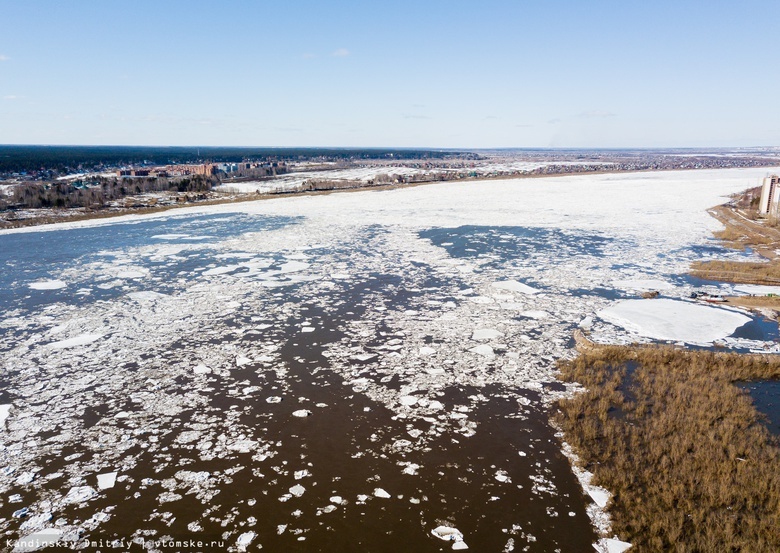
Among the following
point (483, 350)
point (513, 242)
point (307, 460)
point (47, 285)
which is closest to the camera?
point (307, 460)

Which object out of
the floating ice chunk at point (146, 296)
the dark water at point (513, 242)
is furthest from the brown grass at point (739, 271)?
the floating ice chunk at point (146, 296)

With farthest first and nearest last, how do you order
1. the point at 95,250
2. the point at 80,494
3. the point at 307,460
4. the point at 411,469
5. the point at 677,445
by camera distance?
1. the point at 95,250
2. the point at 677,445
3. the point at 307,460
4. the point at 411,469
5. the point at 80,494

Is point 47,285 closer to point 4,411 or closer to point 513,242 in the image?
point 4,411

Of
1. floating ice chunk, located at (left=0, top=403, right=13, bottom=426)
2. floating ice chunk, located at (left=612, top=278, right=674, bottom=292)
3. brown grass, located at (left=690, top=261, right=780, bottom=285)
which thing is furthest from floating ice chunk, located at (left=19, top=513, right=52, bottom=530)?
brown grass, located at (left=690, top=261, right=780, bottom=285)

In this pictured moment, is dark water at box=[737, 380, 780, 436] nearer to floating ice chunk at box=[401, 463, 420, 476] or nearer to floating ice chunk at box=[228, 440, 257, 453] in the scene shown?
floating ice chunk at box=[401, 463, 420, 476]

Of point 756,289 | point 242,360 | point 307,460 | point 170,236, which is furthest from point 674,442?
point 170,236

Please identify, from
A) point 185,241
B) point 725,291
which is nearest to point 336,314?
point 725,291

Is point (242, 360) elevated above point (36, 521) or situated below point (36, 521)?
above
